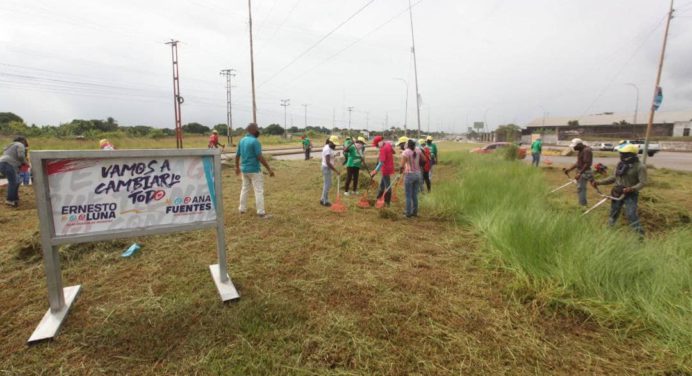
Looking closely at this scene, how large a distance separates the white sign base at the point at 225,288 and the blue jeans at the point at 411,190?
3.82m

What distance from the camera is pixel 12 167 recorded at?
680 centimetres

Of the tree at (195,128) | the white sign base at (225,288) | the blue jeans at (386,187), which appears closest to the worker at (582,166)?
the blue jeans at (386,187)

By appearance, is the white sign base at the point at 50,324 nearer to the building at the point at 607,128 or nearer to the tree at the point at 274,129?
the building at the point at 607,128

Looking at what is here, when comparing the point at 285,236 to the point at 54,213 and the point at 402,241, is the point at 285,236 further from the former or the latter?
the point at 54,213

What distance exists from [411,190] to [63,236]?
5065 mm

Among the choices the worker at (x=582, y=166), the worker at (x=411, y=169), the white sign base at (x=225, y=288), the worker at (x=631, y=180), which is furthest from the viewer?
the worker at (x=582, y=166)

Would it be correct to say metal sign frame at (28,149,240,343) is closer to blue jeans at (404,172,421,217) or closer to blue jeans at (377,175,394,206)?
blue jeans at (404,172,421,217)

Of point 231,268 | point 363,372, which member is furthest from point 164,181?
point 363,372

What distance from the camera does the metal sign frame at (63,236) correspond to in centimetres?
240

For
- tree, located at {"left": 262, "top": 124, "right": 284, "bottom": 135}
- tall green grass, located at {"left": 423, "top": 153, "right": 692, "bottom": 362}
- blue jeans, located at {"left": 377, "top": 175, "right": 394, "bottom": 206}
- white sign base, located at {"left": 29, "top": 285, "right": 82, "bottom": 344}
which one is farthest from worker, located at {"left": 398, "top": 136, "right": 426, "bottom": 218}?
tree, located at {"left": 262, "top": 124, "right": 284, "bottom": 135}

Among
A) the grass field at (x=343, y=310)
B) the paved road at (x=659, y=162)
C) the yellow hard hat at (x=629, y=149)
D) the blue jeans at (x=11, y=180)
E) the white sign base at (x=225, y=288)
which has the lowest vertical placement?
the grass field at (x=343, y=310)

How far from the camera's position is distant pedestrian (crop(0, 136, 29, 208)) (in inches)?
264

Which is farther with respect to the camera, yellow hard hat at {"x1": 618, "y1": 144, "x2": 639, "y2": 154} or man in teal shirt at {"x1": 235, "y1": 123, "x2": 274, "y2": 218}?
man in teal shirt at {"x1": 235, "y1": 123, "x2": 274, "y2": 218}

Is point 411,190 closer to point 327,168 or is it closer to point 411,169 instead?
point 411,169
